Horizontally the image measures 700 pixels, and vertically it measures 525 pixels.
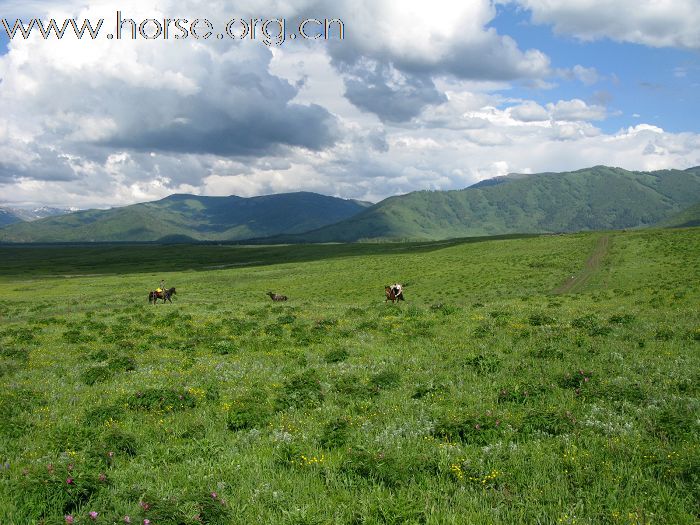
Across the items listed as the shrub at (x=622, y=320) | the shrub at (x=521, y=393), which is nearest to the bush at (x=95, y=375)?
the shrub at (x=521, y=393)

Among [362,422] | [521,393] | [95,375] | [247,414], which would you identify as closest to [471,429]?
[362,422]

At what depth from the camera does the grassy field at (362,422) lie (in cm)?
755

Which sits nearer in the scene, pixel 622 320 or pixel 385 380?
pixel 385 380

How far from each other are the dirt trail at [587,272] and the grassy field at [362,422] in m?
32.6

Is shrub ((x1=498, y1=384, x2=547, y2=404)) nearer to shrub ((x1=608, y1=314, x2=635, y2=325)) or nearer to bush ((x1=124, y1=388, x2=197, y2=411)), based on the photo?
bush ((x1=124, y1=388, x2=197, y2=411))

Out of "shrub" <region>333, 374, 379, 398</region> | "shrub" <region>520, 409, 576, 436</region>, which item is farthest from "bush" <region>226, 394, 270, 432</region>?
"shrub" <region>520, 409, 576, 436</region>

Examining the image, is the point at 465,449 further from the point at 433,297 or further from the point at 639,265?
the point at 639,265

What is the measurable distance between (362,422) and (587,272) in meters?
66.1

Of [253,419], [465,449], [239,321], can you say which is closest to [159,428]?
[253,419]

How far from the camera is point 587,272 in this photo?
6725 centimetres

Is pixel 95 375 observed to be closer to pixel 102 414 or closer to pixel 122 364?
pixel 122 364

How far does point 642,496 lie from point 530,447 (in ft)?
7.37

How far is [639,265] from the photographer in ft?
218

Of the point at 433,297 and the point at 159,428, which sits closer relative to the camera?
the point at 159,428
